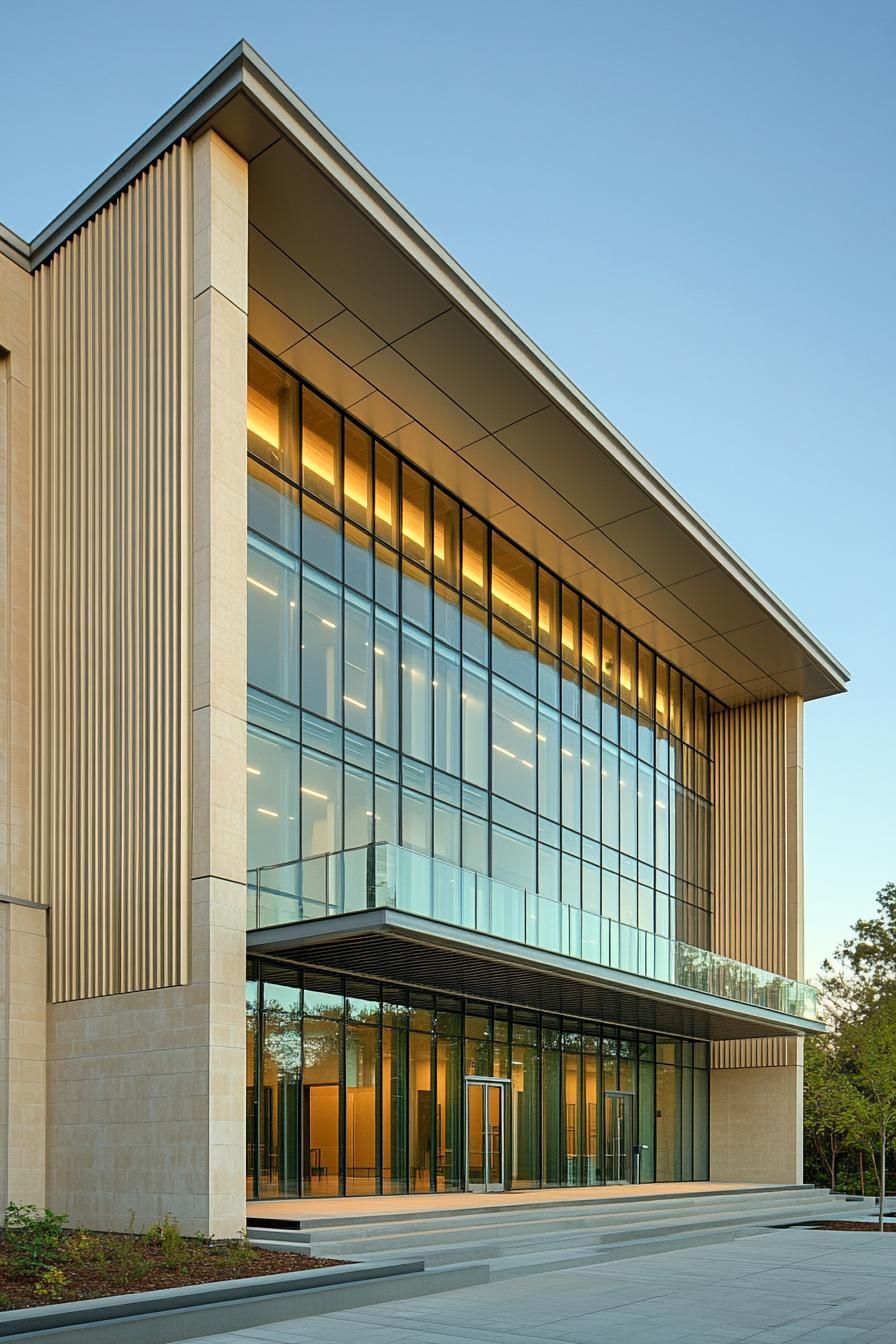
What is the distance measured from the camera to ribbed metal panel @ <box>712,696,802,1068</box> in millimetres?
40375

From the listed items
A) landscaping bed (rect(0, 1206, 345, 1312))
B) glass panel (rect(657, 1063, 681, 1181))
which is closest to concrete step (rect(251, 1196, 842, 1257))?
landscaping bed (rect(0, 1206, 345, 1312))

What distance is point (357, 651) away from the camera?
26547 millimetres

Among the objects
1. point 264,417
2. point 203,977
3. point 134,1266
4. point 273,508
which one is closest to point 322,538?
point 273,508

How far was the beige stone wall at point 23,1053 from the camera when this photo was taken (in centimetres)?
1988

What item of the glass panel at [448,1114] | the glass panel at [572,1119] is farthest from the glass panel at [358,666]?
the glass panel at [572,1119]

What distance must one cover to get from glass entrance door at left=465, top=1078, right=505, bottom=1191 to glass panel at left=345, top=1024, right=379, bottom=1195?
12.1 feet

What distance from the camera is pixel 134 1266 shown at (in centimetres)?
1463

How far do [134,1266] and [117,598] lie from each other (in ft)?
33.2

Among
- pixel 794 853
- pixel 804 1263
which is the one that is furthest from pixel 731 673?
pixel 804 1263

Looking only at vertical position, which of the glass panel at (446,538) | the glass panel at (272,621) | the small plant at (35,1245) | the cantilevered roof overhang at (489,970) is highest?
the glass panel at (446,538)

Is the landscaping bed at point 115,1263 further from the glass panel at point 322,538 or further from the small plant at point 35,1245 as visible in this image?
the glass panel at point 322,538

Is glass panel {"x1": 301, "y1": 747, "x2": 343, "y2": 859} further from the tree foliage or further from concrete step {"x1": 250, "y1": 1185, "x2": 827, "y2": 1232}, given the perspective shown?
the tree foliage

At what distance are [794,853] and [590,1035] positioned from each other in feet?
33.9

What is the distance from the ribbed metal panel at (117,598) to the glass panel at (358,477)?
6190 mm
